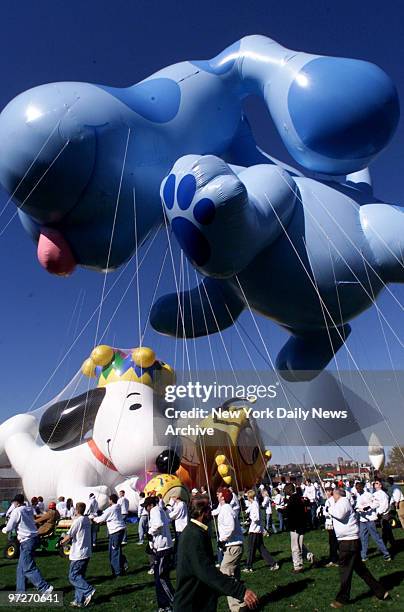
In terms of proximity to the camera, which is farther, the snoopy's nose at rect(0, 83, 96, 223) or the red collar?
the red collar

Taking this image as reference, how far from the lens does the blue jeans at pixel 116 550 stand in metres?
7.80

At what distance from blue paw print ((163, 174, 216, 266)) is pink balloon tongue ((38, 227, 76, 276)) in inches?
53.3

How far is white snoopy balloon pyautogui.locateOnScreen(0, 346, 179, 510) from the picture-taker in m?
14.4

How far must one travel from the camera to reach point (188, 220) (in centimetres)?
532

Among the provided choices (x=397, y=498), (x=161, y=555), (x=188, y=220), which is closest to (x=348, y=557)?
(x=161, y=555)

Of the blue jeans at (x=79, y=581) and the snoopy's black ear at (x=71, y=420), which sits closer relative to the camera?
the blue jeans at (x=79, y=581)

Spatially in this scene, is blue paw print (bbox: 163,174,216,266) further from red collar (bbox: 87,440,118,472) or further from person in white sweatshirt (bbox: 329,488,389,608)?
red collar (bbox: 87,440,118,472)

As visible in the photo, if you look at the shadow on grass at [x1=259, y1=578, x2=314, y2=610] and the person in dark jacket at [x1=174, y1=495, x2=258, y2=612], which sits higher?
the person in dark jacket at [x1=174, y1=495, x2=258, y2=612]

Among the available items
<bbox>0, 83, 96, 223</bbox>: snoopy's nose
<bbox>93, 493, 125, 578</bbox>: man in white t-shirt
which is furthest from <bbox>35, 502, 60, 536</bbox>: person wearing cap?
<bbox>0, 83, 96, 223</bbox>: snoopy's nose

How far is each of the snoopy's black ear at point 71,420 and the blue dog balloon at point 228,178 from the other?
945 centimetres

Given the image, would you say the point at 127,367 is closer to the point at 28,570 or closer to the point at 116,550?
the point at 116,550

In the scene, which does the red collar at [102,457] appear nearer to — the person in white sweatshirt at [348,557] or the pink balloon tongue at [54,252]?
the pink balloon tongue at [54,252]

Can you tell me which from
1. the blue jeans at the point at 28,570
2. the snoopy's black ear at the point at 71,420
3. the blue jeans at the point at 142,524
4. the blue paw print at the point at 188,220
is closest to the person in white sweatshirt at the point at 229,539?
the blue jeans at the point at 28,570

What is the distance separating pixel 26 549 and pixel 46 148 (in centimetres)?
453
